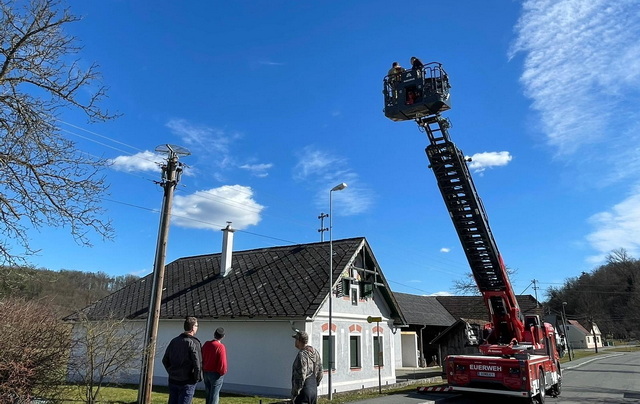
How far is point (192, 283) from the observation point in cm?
2266

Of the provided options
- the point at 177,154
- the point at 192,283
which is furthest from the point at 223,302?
the point at 177,154

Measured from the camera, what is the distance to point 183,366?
22.2 feet

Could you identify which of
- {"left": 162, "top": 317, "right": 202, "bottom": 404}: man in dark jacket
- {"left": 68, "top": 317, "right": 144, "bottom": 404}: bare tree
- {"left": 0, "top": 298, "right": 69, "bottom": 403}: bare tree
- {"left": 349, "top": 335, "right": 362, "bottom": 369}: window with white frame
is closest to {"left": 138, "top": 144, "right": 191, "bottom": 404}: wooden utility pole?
{"left": 68, "top": 317, "right": 144, "bottom": 404}: bare tree

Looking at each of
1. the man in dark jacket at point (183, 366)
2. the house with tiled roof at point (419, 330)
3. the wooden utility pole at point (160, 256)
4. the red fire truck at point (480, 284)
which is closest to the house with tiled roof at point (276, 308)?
the red fire truck at point (480, 284)

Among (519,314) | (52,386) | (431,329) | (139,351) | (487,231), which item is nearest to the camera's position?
(52,386)

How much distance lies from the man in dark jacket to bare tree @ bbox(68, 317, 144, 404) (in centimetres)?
249

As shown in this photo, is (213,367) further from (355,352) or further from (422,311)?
(422,311)

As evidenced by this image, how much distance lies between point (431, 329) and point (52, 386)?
33.3 meters

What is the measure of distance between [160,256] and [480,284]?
415 inches

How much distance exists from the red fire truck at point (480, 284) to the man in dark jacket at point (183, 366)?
26.2ft

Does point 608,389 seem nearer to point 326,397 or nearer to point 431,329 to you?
point 326,397

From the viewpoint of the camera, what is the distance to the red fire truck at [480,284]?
468 inches

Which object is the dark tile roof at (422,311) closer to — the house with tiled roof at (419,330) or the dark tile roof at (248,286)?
the house with tiled roof at (419,330)

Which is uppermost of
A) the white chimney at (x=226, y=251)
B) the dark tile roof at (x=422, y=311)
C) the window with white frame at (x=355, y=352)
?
the white chimney at (x=226, y=251)
